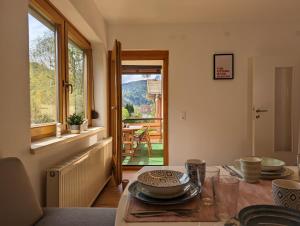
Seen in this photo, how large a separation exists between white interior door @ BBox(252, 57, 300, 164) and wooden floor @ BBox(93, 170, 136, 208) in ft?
6.98

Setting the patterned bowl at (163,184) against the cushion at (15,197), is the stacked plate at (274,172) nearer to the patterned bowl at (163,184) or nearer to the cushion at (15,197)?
the patterned bowl at (163,184)

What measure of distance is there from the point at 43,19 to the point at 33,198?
5.47ft

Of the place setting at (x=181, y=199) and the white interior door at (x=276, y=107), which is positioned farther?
the white interior door at (x=276, y=107)

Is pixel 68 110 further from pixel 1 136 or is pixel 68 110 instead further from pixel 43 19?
pixel 1 136

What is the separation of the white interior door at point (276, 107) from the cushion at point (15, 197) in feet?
10.9

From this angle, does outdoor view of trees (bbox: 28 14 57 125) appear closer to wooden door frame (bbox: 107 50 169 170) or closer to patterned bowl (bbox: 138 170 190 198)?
patterned bowl (bbox: 138 170 190 198)

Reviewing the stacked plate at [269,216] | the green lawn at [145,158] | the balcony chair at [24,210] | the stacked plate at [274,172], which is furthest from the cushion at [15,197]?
the green lawn at [145,158]

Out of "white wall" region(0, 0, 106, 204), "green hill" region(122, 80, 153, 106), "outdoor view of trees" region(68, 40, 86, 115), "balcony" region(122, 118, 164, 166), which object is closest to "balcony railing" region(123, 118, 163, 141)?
"balcony" region(122, 118, 164, 166)

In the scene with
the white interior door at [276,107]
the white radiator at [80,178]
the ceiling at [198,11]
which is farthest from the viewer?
the white interior door at [276,107]

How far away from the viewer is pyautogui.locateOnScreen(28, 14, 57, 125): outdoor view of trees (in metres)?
2.07

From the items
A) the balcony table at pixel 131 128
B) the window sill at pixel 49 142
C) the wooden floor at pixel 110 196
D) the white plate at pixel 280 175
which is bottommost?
the wooden floor at pixel 110 196

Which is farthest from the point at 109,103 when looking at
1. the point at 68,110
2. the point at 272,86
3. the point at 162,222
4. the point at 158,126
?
the point at 162,222

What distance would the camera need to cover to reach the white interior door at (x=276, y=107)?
12.3 ft

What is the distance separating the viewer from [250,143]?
13.0 ft
